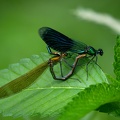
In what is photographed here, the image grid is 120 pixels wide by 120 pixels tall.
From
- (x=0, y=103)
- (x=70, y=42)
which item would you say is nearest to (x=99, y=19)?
(x=70, y=42)

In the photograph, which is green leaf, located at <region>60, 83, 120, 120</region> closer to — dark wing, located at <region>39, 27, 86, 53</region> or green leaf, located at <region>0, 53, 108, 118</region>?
green leaf, located at <region>0, 53, 108, 118</region>

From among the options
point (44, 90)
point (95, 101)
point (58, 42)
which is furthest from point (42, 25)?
point (95, 101)

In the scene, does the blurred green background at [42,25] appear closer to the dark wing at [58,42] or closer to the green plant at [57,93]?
the dark wing at [58,42]

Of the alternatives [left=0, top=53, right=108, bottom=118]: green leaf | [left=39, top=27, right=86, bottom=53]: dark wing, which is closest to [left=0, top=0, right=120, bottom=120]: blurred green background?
[left=39, top=27, right=86, bottom=53]: dark wing

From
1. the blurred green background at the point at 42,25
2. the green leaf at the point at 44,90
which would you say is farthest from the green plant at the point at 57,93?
the blurred green background at the point at 42,25

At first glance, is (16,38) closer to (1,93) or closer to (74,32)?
(74,32)

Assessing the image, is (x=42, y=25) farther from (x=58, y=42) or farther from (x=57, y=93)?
(x=57, y=93)
